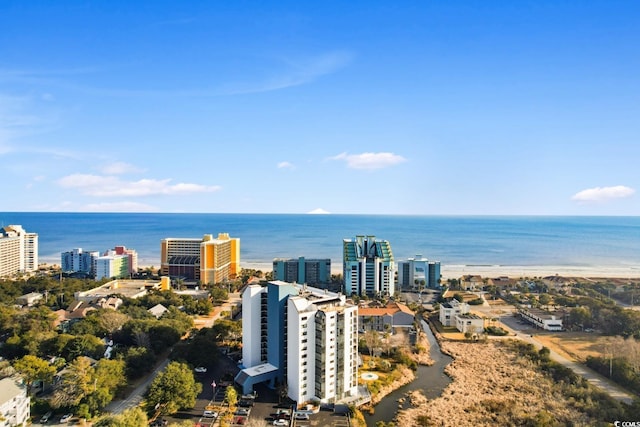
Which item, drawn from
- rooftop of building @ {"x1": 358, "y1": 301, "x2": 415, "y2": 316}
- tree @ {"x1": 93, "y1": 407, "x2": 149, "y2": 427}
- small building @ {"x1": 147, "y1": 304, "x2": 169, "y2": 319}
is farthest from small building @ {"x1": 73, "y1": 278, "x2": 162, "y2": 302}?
tree @ {"x1": 93, "y1": 407, "x2": 149, "y2": 427}

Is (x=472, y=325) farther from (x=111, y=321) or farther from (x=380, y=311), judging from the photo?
(x=111, y=321)

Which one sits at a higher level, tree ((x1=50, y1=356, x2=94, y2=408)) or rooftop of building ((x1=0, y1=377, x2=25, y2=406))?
rooftop of building ((x1=0, y1=377, x2=25, y2=406))

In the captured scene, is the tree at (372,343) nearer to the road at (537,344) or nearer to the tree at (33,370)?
the road at (537,344)

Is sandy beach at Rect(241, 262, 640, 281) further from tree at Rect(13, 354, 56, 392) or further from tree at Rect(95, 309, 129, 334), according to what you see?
tree at Rect(13, 354, 56, 392)

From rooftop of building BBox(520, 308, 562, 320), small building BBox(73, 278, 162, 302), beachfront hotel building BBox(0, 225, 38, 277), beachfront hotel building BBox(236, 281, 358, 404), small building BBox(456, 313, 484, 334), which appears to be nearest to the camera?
beachfront hotel building BBox(236, 281, 358, 404)

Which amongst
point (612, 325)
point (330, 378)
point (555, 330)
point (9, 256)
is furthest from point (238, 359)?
point (9, 256)
